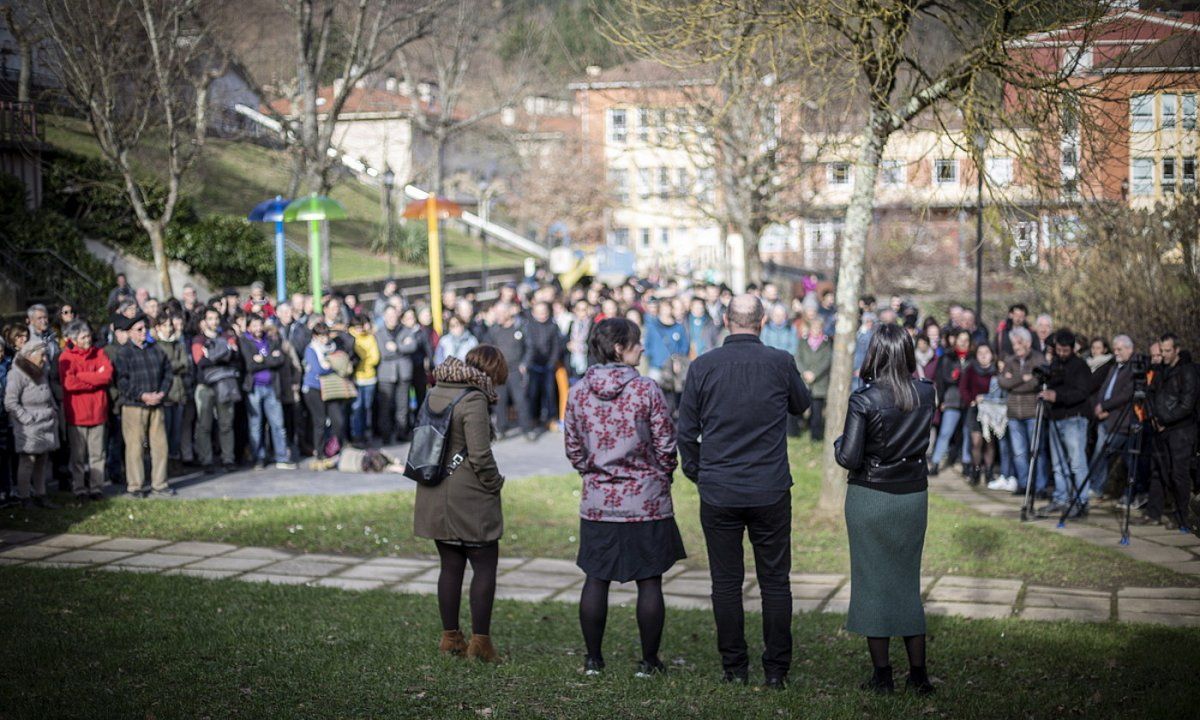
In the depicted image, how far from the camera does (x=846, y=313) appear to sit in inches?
435

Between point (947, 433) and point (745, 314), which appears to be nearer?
point (745, 314)

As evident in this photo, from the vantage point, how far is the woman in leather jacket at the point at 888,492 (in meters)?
5.64

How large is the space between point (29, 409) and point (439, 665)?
21.6 feet

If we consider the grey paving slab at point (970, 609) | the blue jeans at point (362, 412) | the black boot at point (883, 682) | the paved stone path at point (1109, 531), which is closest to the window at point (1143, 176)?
the paved stone path at point (1109, 531)

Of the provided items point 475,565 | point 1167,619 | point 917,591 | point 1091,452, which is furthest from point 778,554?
point 1091,452

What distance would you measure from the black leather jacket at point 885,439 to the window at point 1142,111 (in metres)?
4.57

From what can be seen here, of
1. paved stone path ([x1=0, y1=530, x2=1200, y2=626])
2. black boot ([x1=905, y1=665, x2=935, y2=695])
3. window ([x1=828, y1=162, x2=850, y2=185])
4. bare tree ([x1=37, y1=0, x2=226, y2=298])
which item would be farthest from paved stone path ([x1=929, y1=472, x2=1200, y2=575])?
bare tree ([x1=37, y1=0, x2=226, y2=298])

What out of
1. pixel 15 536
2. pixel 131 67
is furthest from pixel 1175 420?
pixel 131 67

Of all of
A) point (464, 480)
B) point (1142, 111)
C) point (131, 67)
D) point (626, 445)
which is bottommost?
point (464, 480)

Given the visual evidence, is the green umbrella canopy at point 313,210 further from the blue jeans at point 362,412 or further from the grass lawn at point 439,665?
the grass lawn at point 439,665

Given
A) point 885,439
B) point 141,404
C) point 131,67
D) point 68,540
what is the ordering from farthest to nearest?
1. point 131,67
2. point 141,404
3. point 68,540
4. point 885,439

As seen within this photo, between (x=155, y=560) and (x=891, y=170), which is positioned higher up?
(x=891, y=170)

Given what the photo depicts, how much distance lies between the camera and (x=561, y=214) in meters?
51.2

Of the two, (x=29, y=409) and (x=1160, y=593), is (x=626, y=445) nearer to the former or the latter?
(x=1160, y=593)
